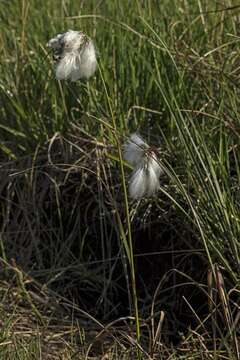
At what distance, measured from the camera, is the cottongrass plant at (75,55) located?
219cm

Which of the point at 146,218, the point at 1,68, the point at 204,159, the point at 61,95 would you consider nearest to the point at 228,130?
the point at 204,159

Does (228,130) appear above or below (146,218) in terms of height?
above

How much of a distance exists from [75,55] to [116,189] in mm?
946

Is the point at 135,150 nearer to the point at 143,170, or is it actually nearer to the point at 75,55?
the point at 143,170

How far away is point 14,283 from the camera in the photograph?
10.00ft

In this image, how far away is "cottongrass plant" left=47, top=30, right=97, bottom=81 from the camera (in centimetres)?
219

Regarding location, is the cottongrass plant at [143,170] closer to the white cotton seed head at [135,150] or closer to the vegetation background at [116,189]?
the white cotton seed head at [135,150]

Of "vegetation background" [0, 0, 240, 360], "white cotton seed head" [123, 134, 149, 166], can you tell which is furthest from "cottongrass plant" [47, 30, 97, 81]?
"vegetation background" [0, 0, 240, 360]

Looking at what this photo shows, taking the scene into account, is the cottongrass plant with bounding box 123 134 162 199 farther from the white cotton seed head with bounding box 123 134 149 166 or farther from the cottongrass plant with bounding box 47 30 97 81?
the cottongrass plant with bounding box 47 30 97 81

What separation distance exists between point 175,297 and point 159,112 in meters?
0.61

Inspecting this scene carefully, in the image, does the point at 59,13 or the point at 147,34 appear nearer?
the point at 147,34

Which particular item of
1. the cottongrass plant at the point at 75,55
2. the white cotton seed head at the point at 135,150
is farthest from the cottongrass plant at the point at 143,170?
the cottongrass plant at the point at 75,55

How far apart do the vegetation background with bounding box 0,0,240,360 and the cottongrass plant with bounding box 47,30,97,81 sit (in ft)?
1.35

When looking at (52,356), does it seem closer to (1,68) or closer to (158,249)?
(158,249)
